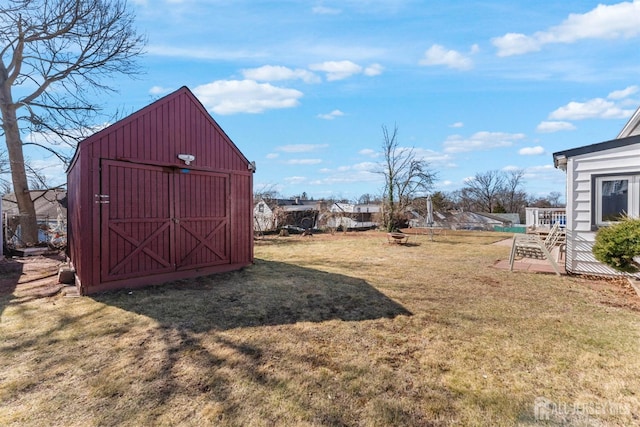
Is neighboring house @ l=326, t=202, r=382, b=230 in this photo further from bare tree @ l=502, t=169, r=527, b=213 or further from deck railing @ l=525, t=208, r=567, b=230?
bare tree @ l=502, t=169, r=527, b=213

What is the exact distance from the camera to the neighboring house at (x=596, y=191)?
17.4 feet

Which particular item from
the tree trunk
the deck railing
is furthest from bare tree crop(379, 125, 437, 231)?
the tree trunk

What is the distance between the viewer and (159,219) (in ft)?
18.0

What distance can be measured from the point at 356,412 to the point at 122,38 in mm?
13125

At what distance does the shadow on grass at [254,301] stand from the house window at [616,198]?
440 cm

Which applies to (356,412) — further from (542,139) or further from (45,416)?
(542,139)

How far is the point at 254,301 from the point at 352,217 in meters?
17.5

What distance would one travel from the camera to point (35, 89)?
10445mm

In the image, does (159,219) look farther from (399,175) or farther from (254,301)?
(399,175)

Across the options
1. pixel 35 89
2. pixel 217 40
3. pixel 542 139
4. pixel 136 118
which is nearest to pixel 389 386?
pixel 136 118

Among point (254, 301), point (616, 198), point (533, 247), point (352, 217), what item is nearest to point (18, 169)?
point (254, 301)

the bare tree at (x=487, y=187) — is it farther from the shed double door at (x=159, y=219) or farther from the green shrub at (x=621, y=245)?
the shed double door at (x=159, y=219)

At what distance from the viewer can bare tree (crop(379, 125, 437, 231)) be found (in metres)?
18.0

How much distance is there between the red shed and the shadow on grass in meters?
0.44
